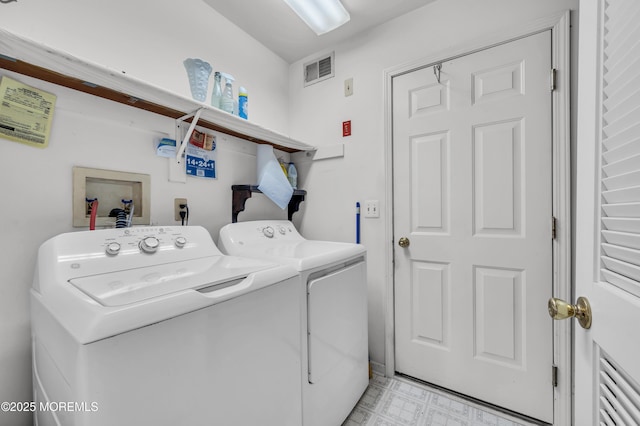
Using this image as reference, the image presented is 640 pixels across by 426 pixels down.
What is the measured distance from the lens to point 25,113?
985mm

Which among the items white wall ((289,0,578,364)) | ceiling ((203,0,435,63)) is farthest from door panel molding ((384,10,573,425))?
ceiling ((203,0,435,63))

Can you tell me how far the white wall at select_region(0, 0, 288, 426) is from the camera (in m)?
0.98

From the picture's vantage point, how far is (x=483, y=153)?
1.53 metres

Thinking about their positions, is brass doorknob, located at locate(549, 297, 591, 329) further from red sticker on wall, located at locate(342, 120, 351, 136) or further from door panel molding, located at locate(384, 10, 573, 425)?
red sticker on wall, located at locate(342, 120, 351, 136)

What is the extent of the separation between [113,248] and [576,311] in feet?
4.78

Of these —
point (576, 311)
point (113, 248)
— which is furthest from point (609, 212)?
point (113, 248)

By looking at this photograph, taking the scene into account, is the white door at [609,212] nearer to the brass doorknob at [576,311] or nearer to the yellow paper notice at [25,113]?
the brass doorknob at [576,311]

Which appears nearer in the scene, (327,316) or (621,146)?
(621,146)

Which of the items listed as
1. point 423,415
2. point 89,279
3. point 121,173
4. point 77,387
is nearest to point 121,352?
point 77,387

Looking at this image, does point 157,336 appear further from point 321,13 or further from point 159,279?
point 321,13

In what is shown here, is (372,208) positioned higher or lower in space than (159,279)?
higher

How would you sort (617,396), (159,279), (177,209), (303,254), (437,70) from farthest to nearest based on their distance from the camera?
1. (437,70)
2. (177,209)
3. (303,254)
4. (159,279)
5. (617,396)

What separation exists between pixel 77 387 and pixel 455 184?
1.81m

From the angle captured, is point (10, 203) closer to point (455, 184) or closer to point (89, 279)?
point (89, 279)
